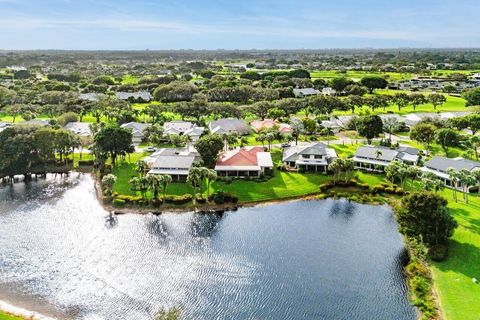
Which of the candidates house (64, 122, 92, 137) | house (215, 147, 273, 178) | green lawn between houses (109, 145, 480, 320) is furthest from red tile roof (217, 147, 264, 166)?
house (64, 122, 92, 137)

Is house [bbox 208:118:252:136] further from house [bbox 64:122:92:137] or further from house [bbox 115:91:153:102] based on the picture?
house [bbox 115:91:153:102]

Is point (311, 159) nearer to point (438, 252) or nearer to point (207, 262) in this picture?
point (438, 252)

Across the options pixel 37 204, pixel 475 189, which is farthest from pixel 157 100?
pixel 475 189

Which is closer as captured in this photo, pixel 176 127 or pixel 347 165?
pixel 347 165

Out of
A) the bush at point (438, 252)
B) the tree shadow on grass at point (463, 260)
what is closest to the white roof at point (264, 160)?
the bush at point (438, 252)

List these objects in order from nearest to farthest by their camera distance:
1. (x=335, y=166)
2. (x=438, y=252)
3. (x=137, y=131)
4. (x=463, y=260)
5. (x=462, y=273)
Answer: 1. (x=462, y=273)
2. (x=463, y=260)
3. (x=438, y=252)
4. (x=335, y=166)
5. (x=137, y=131)

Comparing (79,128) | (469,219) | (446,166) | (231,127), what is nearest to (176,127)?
(231,127)

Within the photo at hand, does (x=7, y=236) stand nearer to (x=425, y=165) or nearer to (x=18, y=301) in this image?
(x=18, y=301)

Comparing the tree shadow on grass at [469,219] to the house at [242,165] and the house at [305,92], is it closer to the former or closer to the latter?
the house at [242,165]
